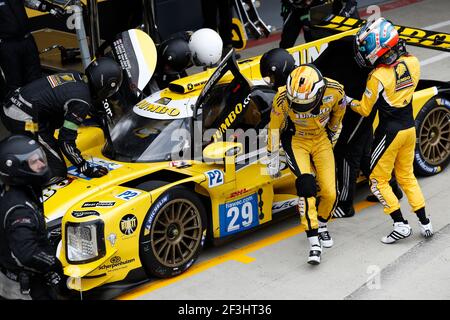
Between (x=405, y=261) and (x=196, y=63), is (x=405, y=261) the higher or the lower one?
the lower one

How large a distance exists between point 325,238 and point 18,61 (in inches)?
178

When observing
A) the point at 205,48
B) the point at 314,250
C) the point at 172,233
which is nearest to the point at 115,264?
the point at 172,233

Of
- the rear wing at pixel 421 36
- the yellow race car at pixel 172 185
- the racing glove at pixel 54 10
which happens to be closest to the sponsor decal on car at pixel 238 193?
the yellow race car at pixel 172 185

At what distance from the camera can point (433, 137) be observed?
8992mm

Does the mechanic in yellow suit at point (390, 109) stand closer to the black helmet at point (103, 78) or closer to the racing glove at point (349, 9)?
the black helmet at point (103, 78)

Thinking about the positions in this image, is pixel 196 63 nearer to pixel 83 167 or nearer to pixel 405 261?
pixel 83 167

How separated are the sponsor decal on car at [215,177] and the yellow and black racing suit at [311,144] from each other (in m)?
0.50

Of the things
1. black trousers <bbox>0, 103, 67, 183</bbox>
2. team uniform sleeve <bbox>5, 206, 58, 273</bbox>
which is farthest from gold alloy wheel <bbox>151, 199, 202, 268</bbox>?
team uniform sleeve <bbox>5, 206, 58, 273</bbox>

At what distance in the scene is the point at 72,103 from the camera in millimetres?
7656

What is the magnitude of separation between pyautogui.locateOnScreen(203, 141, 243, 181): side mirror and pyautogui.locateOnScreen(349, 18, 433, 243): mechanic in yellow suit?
113cm

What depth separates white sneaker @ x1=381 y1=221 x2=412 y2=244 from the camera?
25.0ft

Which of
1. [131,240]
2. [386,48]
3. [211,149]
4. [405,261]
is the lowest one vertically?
[405,261]

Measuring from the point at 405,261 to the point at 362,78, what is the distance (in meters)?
1.88
